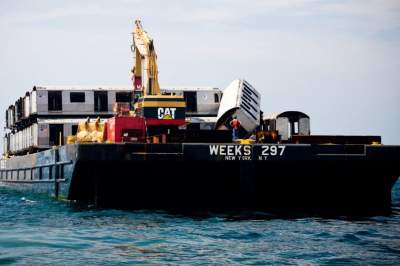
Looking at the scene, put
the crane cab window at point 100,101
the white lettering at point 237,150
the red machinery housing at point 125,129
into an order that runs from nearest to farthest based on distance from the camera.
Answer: the white lettering at point 237,150 < the red machinery housing at point 125,129 < the crane cab window at point 100,101

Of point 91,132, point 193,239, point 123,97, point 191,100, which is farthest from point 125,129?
point 191,100

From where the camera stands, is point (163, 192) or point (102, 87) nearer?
point (163, 192)

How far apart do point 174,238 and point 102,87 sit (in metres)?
26.6

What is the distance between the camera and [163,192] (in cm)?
2552

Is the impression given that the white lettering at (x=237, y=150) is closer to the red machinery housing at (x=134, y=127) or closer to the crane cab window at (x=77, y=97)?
the red machinery housing at (x=134, y=127)

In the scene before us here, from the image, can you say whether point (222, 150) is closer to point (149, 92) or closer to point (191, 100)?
point (149, 92)

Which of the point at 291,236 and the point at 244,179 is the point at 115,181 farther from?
the point at 291,236

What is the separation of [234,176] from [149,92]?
40.1 feet

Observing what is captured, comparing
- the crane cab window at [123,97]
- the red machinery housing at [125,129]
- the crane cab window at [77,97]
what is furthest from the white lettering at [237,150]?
the crane cab window at [77,97]

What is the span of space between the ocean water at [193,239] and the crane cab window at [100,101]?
731 inches

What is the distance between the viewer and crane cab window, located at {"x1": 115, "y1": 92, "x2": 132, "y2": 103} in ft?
141

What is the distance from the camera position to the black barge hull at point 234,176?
81.3 feet

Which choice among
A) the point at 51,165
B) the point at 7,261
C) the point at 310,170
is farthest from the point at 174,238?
the point at 51,165

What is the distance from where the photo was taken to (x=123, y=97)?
141ft
